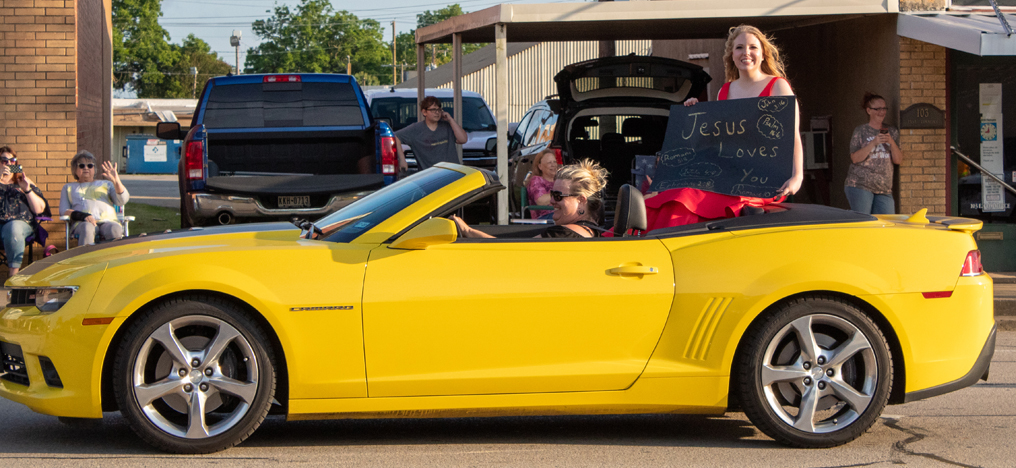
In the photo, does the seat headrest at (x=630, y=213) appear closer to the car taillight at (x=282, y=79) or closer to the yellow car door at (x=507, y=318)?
the yellow car door at (x=507, y=318)

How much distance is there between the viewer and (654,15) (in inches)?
400

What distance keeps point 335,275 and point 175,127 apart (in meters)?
7.14

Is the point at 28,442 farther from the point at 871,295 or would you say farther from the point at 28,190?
the point at 28,190

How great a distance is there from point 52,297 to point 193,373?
2.41 feet

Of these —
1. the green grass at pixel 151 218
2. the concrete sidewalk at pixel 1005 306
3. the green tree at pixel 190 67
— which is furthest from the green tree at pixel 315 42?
the concrete sidewalk at pixel 1005 306

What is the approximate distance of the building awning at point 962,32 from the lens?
9281mm

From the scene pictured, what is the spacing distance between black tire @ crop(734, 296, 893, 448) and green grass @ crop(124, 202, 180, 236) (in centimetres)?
1135

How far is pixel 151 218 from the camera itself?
17.6 metres

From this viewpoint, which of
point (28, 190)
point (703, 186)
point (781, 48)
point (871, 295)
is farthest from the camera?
point (781, 48)

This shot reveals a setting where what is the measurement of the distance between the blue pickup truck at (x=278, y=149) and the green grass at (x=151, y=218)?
4.54 meters

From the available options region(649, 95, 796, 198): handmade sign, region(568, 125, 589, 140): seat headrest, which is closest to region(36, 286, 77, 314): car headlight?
region(649, 95, 796, 198): handmade sign

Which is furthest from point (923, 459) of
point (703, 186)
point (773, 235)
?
point (703, 186)

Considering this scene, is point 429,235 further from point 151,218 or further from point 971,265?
point 151,218

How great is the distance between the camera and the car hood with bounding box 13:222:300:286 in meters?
4.70
